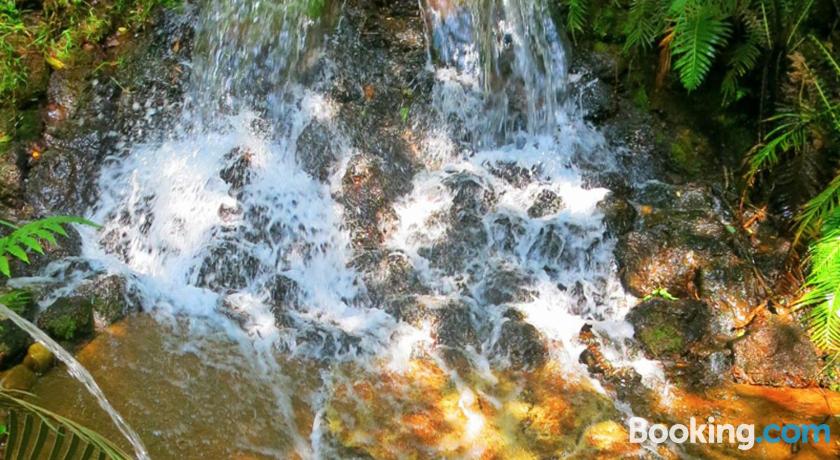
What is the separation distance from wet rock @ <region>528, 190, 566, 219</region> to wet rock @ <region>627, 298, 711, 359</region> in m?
1.03

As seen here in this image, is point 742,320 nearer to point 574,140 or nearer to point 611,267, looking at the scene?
point 611,267

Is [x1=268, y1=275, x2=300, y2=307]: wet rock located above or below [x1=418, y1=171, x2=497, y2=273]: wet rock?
below

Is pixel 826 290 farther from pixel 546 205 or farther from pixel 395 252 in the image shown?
pixel 395 252

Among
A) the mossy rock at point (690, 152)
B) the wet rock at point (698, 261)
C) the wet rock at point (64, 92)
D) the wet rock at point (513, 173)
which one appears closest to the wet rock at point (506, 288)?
the wet rock at point (698, 261)

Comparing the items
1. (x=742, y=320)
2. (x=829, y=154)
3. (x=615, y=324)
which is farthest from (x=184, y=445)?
(x=829, y=154)

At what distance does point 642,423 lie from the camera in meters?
3.36

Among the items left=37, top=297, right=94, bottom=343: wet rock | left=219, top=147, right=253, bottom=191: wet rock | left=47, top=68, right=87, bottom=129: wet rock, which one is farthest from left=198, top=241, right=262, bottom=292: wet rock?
left=47, top=68, right=87, bottom=129: wet rock

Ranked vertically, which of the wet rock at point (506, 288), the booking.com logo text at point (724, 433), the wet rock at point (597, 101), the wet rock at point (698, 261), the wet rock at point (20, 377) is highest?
the wet rock at point (597, 101)

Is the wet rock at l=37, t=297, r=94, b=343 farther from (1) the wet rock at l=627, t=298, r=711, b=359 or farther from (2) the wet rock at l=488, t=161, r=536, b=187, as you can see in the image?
(1) the wet rock at l=627, t=298, r=711, b=359

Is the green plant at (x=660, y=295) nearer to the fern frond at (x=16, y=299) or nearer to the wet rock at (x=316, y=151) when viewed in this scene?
the wet rock at (x=316, y=151)

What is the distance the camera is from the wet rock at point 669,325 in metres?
3.78

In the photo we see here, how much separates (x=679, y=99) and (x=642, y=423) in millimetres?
2947

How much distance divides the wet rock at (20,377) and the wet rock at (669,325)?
3583mm

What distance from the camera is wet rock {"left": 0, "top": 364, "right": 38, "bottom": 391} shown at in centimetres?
320
